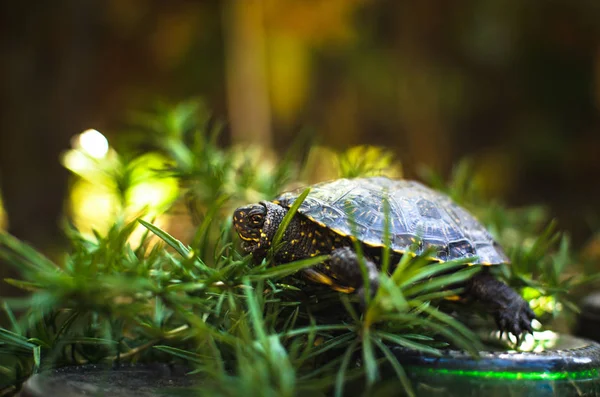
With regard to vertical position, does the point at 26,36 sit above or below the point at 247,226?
above

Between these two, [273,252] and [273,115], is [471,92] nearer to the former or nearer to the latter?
[273,115]

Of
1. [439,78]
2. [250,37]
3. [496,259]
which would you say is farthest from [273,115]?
[496,259]

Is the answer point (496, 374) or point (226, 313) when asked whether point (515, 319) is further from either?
point (226, 313)

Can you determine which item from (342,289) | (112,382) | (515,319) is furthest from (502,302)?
(112,382)

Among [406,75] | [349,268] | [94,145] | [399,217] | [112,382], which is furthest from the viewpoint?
[406,75]

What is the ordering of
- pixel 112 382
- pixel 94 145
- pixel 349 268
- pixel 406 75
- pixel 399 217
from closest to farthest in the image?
1. pixel 349 268
2. pixel 112 382
3. pixel 399 217
4. pixel 94 145
5. pixel 406 75

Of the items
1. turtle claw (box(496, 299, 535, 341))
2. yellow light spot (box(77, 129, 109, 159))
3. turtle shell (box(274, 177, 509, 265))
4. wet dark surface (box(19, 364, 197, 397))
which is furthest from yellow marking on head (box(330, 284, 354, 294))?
yellow light spot (box(77, 129, 109, 159))

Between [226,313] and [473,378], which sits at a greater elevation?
[226,313]
